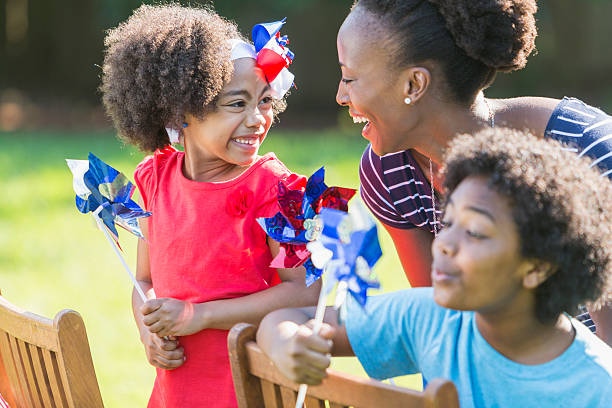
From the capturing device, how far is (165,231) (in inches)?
105

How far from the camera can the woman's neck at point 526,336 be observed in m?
1.81

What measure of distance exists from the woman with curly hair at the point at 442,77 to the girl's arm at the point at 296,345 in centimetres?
79

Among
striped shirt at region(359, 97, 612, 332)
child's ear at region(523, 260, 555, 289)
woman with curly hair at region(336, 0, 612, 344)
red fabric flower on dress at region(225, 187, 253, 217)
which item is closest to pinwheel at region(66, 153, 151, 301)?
red fabric flower on dress at region(225, 187, 253, 217)

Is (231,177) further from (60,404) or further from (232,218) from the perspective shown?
(60,404)

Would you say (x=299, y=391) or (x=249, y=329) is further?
(x=249, y=329)

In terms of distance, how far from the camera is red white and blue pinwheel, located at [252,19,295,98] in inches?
105

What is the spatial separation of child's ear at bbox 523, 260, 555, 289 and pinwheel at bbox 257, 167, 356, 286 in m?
0.65

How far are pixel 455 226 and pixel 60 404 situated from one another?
1.19m

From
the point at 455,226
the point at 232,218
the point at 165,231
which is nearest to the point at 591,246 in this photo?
the point at 455,226

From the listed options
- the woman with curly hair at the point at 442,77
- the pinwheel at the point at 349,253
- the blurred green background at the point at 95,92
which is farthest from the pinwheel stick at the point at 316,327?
the blurred green background at the point at 95,92

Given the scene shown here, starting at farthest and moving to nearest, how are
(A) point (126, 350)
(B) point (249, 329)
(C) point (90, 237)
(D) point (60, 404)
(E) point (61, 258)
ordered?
(C) point (90, 237) → (E) point (61, 258) → (A) point (126, 350) → (D) point (60, 404) → (B) point (249, 329)

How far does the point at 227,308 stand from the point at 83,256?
4.26m

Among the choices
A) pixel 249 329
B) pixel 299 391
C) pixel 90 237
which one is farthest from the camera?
pixel 90 237

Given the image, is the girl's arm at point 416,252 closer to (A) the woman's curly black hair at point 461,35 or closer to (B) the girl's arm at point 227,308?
(B) the girl's arm at point 227,308
